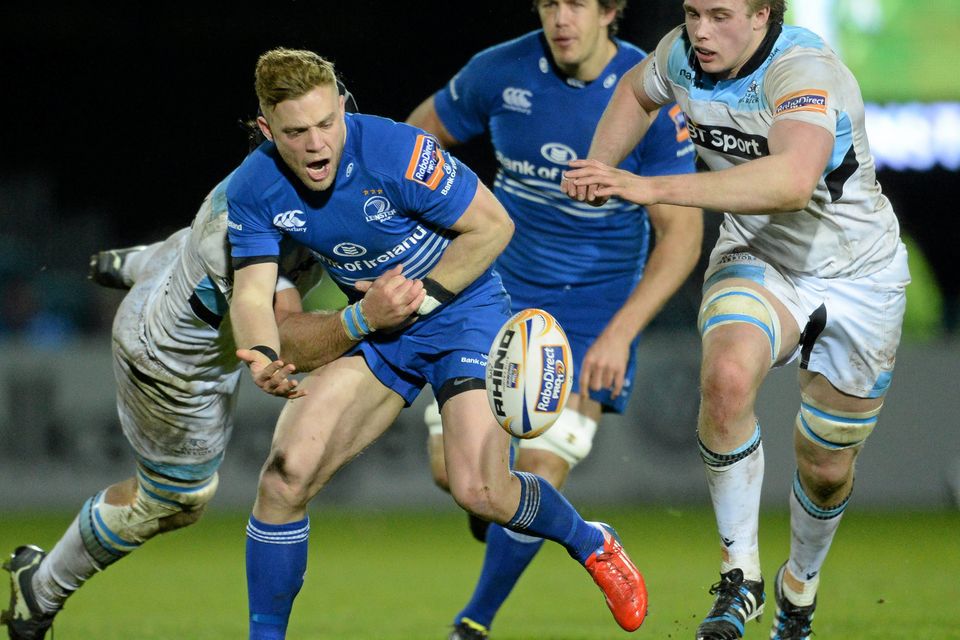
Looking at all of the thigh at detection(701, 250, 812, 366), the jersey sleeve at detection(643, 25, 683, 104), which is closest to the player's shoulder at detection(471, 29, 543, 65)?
the jersey sleeve at detection(643, 25, 683, 104)

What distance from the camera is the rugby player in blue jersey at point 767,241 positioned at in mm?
4227

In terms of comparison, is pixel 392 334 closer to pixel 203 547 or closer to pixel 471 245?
pixel 471 245

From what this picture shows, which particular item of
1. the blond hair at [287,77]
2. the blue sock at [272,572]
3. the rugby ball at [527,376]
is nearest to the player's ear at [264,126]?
the blond hair at [287,77]

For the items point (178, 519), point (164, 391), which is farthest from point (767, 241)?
point (178, 519)

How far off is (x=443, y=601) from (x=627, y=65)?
3332 mm

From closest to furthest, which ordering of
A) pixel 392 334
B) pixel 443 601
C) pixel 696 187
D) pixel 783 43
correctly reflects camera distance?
1. pixel 696 187
2. pixel 783 43
3. pixel 392 334
4. pixel 443 601

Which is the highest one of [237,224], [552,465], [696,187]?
[696,187]

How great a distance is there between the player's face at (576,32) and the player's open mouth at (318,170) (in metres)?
1.62

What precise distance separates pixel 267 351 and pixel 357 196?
66 cm

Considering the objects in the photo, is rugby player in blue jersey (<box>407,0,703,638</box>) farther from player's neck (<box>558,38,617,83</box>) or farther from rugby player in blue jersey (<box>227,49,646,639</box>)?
rugby player in blue jersey (<box>227,49,646,639</box>)

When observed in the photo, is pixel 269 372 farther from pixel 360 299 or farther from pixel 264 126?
pixel 264 126

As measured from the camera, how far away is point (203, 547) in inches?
399

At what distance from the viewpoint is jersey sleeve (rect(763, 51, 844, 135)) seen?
4324 mm

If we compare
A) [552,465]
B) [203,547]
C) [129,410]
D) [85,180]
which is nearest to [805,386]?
[552,465]
